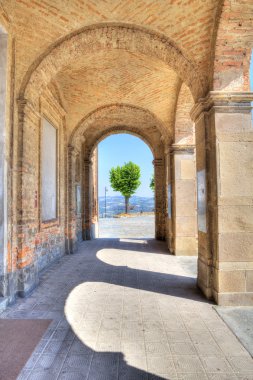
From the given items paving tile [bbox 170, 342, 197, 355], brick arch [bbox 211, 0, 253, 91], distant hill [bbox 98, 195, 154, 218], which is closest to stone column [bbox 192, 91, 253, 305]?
brick arch [bbox 211, 0, 253, 91]

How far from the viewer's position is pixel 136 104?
8.80 metres

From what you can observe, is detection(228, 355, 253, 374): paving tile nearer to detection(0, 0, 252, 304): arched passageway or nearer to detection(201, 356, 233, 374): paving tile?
detection(201, 356, 233, 374): paving tile

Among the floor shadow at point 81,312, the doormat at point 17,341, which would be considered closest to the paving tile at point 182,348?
the floor shadow at point 81,312

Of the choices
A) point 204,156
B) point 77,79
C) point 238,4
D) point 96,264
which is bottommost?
point 96,264

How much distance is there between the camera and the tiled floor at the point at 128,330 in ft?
8.09

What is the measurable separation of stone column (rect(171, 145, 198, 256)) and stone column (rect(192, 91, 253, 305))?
3.45 m

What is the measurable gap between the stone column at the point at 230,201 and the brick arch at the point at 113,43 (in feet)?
2.17

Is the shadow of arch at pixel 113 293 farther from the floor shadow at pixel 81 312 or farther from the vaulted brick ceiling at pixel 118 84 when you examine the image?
the vaulted brick ceiling at pixel 118 84

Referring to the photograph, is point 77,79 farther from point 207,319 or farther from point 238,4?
point 207,319

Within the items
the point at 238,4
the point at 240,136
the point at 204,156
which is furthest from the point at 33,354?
the point at 238,4

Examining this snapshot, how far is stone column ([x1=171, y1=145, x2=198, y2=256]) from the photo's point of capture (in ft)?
25.8

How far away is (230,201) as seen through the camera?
163 inches

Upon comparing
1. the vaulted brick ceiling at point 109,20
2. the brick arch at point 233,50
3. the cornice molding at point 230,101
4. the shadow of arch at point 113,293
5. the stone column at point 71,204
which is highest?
the vaulted brick ceiling at point 109,20

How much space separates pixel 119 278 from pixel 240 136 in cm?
365
